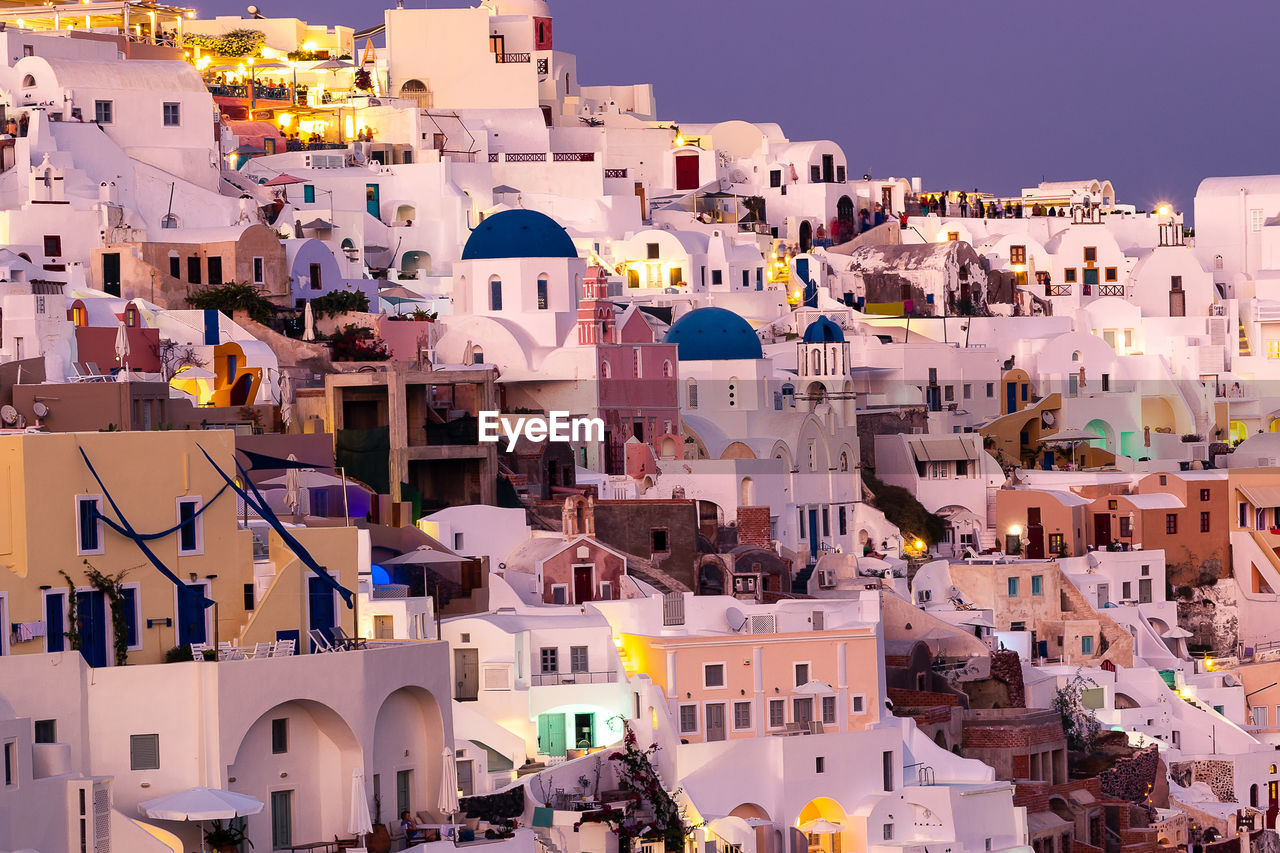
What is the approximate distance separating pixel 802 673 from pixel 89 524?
12595mm

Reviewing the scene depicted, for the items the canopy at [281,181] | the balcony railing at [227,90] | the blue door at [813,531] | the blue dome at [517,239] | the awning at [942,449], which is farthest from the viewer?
the balcony railing at [227,90]

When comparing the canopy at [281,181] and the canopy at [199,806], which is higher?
the canopy at [281,181]

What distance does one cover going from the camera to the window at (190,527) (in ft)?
110

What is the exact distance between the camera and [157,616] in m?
33.0

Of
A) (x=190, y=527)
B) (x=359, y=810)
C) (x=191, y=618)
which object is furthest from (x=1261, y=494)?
(x=191, y=618)

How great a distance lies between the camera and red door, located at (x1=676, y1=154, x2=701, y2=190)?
75.7 m

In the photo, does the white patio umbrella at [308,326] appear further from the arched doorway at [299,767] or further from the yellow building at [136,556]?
the arched doorway at [299,767]

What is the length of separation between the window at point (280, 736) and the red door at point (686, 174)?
44.0 metres

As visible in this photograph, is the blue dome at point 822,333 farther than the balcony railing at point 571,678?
Yes

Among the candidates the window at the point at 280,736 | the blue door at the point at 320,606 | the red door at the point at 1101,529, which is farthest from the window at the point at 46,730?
Answer: the red door at the point at 1101,529

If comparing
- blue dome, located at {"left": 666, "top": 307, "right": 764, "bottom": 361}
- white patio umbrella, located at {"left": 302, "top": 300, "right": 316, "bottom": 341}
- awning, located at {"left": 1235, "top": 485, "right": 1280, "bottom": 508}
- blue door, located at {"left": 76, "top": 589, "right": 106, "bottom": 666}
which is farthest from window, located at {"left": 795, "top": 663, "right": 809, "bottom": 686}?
awning, located at {"left": 1235, "top": 485, "right": 1280, "bottom": 508}

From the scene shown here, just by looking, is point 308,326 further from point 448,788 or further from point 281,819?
point 281,819

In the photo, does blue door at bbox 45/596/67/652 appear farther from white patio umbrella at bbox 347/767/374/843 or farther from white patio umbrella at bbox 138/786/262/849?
white patio umbrella at bbox 347/767/374/843

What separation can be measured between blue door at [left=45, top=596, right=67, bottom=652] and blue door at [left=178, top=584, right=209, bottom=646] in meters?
1.55
